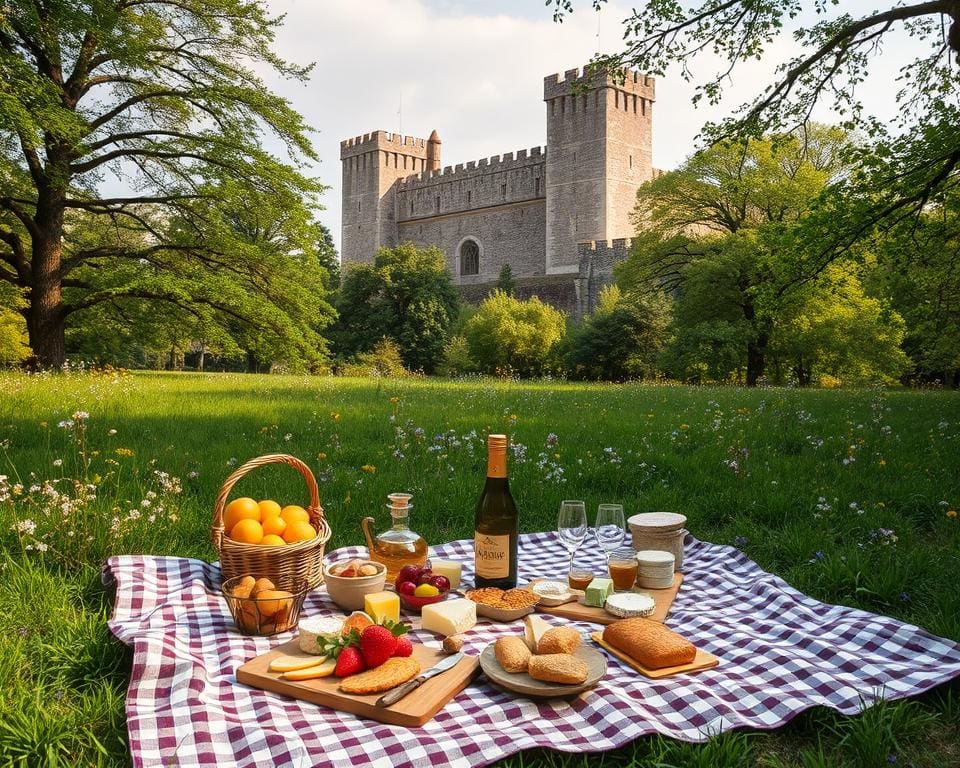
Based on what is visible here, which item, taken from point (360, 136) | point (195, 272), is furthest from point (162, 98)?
point (360, 136)

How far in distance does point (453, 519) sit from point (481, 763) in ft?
8.23

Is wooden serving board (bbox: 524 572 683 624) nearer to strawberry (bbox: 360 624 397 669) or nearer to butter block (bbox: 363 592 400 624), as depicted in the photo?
butter block (bbox: 363 592 400 624)

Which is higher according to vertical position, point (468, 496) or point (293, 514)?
point (293, 514)

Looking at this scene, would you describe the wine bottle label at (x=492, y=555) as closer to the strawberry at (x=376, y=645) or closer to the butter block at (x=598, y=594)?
the butter block at (x=598, y=594)

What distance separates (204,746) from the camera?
6.32 feet

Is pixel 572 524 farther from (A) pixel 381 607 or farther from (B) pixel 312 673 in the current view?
(B) pixel 312 673

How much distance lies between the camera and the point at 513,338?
27.6m

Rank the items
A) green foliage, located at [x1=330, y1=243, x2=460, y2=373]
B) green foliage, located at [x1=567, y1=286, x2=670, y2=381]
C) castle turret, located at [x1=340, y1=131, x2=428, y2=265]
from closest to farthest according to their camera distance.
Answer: green foliage, located at [x1=567, y1=286, x2=670, y2=381]
green foliage, located at [x1=330, y1=243, x2=460, y2=373]
castle turret, located at [x1=340, y1=131, x2=428, y2=265]

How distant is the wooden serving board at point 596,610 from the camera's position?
2.74m

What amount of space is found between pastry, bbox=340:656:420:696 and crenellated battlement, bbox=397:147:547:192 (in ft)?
145

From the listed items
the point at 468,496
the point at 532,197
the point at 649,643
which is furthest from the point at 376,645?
the point at 532,197

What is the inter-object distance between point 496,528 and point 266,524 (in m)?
0.86

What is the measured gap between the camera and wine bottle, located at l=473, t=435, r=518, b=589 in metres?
2.83

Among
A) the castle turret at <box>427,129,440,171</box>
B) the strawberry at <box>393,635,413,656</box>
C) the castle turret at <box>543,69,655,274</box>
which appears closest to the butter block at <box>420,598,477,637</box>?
the strawberry at <box>393,635,413,656</box>
